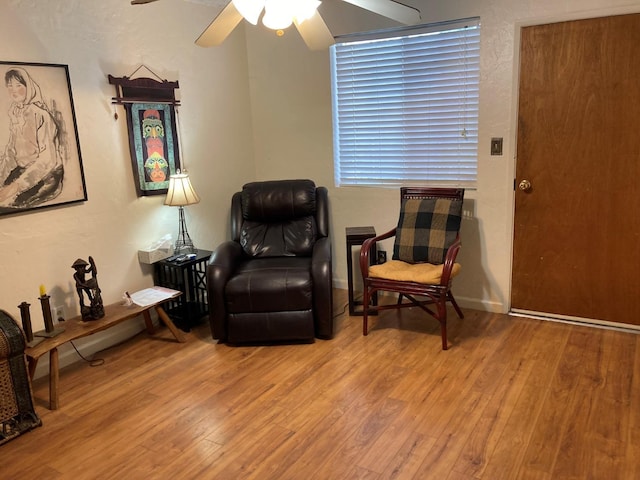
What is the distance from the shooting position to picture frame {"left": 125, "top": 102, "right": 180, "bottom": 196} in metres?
3.47

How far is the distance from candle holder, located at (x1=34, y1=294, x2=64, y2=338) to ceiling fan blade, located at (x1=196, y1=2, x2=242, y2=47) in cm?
160

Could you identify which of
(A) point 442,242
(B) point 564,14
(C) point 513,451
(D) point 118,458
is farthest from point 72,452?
(B) point 564,14

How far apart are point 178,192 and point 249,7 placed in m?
1.81

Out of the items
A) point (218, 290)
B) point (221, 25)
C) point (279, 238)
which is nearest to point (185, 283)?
point (218, 290)

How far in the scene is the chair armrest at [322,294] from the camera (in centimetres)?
322

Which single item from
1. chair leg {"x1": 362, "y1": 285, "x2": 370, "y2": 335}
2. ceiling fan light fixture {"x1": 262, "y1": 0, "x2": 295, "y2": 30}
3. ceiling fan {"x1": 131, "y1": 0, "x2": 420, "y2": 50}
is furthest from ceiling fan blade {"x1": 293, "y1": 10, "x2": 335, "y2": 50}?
chair leg {"x1": 362, "y1": 285, "x2": 370, "y2": 335}

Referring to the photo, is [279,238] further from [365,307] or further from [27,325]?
[27,325]

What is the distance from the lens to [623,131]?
3082 mm

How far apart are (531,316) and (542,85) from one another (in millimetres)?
1538

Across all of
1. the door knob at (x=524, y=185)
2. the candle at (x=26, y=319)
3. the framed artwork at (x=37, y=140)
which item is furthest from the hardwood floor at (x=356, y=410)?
the framed artwork at (x=37, y=140)

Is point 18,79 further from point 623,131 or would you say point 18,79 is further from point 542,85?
point 623,131

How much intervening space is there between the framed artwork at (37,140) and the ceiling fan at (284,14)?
114 cm

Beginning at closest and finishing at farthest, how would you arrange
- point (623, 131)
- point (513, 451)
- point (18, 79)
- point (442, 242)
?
point (513, 451), point (18, 79), point (623, 131), point (442, 242)

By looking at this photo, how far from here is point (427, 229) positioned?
3.50m
